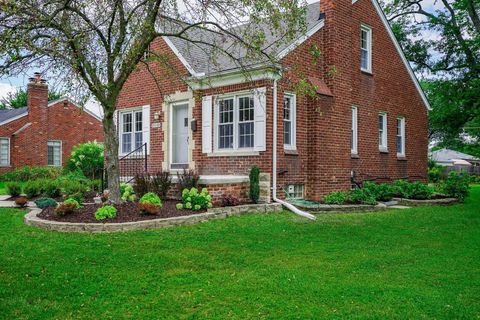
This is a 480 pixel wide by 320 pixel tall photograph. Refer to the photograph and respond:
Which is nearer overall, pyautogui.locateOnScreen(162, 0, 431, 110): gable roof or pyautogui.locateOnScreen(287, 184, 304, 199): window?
pyautogui.locateOnScreen(162, 0, 431, 110): gable roof

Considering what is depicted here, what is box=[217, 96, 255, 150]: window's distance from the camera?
13.0m

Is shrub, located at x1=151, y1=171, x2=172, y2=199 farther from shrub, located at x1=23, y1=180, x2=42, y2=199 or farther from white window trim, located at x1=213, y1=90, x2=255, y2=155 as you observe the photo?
shrub, located at x1=23, y1=180, x2=42, y2=199

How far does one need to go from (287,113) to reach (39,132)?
19.4m

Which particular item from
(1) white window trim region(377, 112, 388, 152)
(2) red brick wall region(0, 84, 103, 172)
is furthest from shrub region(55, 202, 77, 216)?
(2) red brick wall region(0, 84, 103, 172)

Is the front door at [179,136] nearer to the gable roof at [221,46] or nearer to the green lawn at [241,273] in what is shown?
the gable roof at [221,46]

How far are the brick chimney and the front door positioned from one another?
1507cm

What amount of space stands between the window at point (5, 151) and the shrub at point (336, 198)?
2079cm

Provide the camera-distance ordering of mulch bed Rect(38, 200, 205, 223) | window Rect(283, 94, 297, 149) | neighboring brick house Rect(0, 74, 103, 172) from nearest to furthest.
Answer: mulch bed Rect(38, 200, 205, 223)
window Rect(283, 94, 297, 149)
neighboring brick house Rect(0, 74, 103, 172)

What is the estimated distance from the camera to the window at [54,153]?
2789 cm

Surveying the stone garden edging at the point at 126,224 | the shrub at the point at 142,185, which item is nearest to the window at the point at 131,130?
the shrub at the point at 142,185

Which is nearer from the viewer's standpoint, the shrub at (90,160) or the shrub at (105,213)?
the shrub at (105,213)

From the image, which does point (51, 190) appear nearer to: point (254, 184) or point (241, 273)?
point (254, 184)

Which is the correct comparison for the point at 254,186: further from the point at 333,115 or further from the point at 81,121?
the point at 81,121

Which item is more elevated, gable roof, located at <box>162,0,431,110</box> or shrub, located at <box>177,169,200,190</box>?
gable roof, located at <box>162,0,431,110</box>
